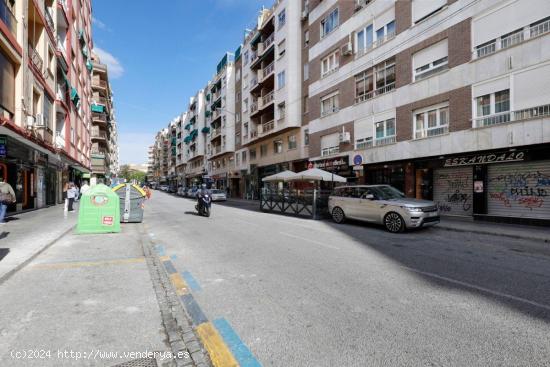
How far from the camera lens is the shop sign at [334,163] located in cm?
2016

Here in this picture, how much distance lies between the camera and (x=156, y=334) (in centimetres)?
300

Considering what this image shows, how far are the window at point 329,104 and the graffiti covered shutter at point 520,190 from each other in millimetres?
11198

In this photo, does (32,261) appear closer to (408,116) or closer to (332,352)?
(332,352)

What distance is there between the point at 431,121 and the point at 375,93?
4.26 metres

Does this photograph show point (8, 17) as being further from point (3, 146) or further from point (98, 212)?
point (98, 212)

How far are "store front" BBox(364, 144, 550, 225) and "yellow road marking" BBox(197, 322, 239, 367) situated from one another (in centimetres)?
1333

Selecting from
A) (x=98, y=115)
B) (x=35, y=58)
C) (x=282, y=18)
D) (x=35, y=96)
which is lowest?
(x=35, y=96)

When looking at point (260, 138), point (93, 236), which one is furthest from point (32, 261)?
point (260, 138)

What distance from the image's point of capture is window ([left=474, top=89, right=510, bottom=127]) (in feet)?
40.3

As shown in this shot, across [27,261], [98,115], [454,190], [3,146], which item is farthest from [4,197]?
[98,115]

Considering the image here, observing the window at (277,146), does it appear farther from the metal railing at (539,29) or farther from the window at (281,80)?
the metal railing at (539,29)

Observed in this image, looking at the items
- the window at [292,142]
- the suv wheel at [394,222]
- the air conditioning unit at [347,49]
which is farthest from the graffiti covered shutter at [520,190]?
the window at [292,142]

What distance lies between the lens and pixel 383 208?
34.8 ft

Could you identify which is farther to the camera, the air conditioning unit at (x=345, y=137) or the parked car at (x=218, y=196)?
the parked car at (x=218, y=196)
